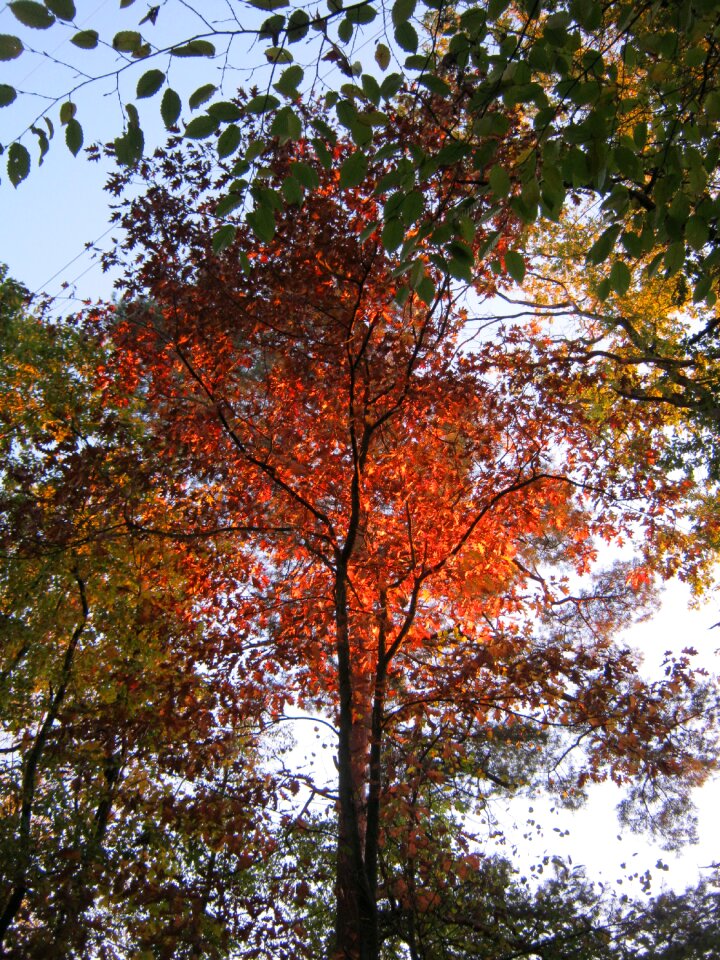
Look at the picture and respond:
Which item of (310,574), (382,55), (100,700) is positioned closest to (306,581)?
(310,574)

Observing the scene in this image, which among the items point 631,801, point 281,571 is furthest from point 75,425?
point 631,801

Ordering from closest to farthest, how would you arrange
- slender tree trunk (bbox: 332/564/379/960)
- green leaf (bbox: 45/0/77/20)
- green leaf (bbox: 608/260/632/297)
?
green leaf (bbox: 45/0/77/20) → green leaf (bbox: 608/260/632/297) → slender tree trunk (bbox: 332/564/379/960)

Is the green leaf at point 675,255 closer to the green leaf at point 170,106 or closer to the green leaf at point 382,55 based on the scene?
the green leaf at point 382,55

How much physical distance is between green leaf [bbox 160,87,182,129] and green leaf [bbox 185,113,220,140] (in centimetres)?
8

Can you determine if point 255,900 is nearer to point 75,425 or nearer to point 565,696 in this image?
point 565,696

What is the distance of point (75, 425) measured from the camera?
31.1 ft

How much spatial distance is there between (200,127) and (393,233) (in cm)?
70

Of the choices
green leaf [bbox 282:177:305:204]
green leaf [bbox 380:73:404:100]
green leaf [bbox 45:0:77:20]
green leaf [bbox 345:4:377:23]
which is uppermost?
green leaf [bbox 345:4:377:23]

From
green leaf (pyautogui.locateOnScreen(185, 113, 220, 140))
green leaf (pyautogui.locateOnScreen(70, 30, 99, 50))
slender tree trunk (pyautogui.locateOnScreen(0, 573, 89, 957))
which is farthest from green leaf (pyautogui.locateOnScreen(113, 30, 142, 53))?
slender tree trunk (pyautogui.locateOnScreen(0, 573, 89, 957))

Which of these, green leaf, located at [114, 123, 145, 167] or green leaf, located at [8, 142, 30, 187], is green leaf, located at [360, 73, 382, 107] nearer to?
green leaf, located at [114, 123, 145, 167]

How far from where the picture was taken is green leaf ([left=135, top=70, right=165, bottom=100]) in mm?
2256

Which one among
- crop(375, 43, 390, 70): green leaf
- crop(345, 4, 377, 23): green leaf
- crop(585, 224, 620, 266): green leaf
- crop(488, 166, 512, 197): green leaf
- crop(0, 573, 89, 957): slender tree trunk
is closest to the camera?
crop(488, 166, 512, 197): green leaf

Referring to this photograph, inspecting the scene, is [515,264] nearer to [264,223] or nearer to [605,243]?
[605,243]

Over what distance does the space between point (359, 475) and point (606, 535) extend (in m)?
3.09
